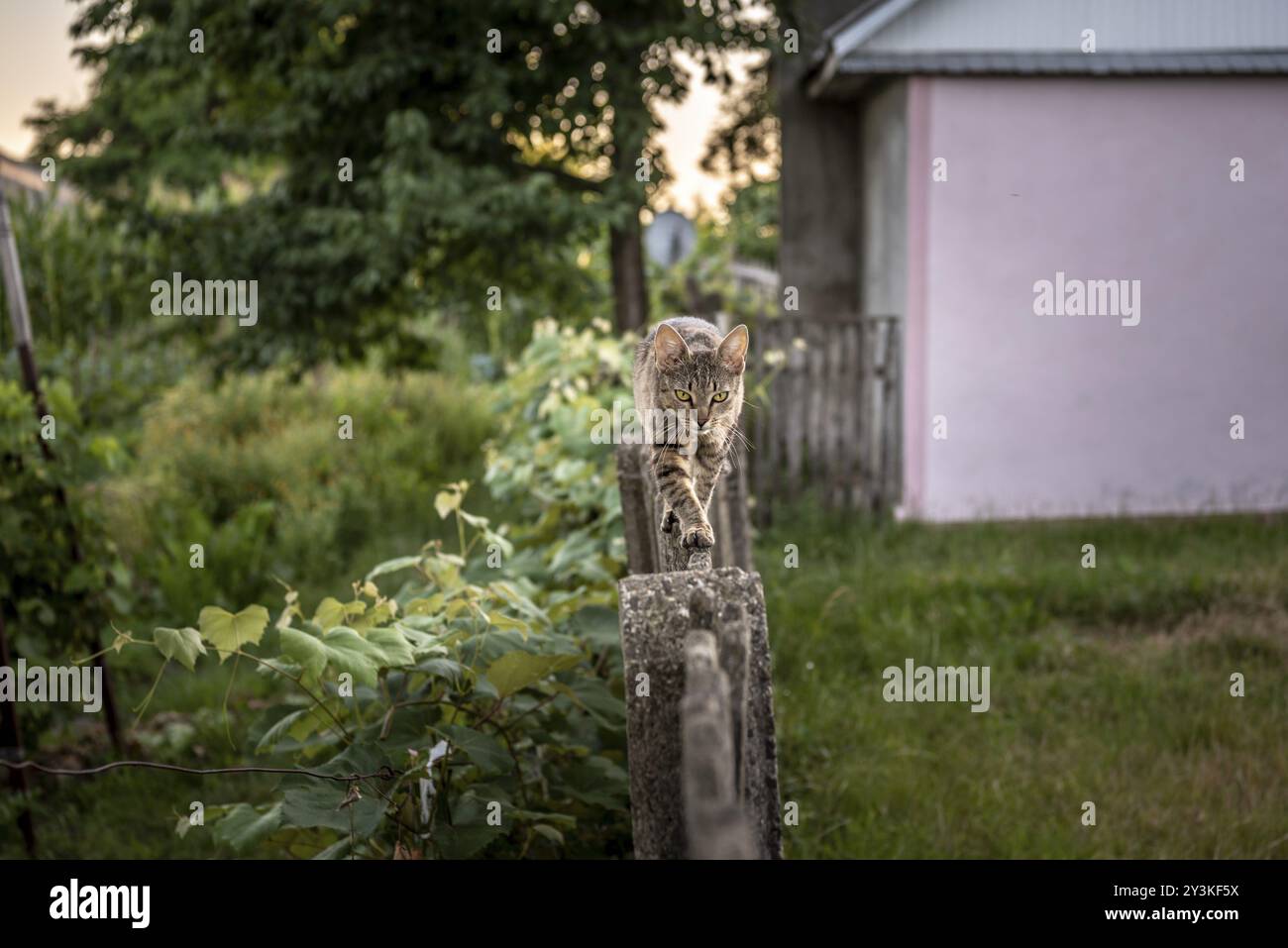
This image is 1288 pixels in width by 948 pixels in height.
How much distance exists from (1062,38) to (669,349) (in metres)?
8.02

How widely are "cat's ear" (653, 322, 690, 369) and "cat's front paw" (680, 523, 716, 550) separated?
12.9 inches

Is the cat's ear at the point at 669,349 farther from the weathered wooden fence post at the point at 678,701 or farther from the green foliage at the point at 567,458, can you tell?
the green foliage at the point at 567,458

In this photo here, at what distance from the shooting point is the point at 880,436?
8898mm

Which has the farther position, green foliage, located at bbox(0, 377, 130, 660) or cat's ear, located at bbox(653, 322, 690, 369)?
green foliage, located at bbox(0, 377, 130, 660)

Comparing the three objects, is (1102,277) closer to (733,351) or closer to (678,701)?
(733,351)

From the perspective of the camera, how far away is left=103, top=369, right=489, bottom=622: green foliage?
814cm

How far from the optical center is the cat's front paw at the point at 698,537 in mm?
2164

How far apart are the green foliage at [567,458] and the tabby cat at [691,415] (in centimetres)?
128

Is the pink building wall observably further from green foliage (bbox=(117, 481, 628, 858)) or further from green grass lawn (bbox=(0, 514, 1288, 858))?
green foliage (bbox=(117, 481, 628, 858))

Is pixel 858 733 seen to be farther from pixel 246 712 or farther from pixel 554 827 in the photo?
pixel 246 712

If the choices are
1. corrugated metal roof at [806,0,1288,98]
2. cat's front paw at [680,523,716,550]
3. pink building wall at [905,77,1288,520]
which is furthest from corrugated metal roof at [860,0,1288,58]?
cat's front paw at [680,523,716,550]

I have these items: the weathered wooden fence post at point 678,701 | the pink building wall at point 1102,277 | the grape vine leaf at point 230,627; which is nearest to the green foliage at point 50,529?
the grape vine leaf at point 230,627
